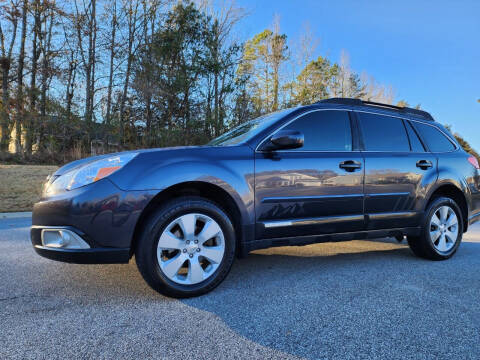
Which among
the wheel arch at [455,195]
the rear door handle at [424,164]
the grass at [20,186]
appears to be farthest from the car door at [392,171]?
the grass at [20,186]

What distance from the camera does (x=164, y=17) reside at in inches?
864

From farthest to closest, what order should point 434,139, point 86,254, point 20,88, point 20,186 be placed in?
point 20,88
point 20,186
point 434,139
point 86,254

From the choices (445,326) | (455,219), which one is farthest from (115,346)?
(455,219)

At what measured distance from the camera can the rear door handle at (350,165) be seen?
345cm

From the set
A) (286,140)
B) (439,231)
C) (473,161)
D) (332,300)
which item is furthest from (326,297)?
(473,161)

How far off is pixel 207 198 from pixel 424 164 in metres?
2.64

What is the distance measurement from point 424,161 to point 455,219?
2.97 ft

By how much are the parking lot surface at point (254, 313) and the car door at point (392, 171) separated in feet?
1.89

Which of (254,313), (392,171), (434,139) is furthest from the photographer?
(434,139)

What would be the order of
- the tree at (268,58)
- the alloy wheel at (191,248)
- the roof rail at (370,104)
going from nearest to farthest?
the alloy wheel at (191,248)
the roof rail at (370,104)
the tree at (268,58)

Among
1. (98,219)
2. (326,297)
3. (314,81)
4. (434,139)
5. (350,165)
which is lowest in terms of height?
(326,297)

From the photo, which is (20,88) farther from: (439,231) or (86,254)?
(439,231)

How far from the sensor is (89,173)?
8.77ft

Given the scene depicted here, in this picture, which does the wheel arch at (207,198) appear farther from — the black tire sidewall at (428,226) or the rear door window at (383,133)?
the black tire sidewall at (428,226)
